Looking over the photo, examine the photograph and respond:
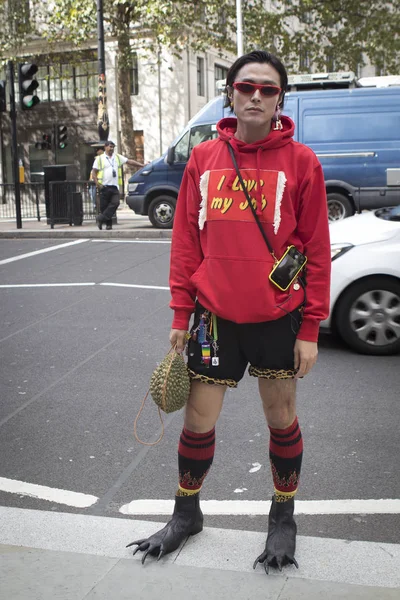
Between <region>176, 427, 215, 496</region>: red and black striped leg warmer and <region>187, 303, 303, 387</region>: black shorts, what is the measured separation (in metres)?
0.24

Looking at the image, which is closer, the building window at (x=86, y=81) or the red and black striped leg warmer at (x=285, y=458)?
the red and black striped leg warmer at (x=285, y=458)

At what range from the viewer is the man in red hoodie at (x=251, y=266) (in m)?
2.77

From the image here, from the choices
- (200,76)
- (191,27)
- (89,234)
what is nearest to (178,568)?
(89,234)

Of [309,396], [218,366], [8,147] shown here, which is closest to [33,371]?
[309,396]

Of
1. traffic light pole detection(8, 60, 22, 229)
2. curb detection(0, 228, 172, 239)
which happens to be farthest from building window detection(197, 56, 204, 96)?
curb detection(0, 228, 172, 239)

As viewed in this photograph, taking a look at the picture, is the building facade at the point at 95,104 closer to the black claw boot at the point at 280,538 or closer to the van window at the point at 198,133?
the van window at the point at 198,133

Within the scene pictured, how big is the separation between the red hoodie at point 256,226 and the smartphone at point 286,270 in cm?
2

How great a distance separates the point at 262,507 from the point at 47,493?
100 cm

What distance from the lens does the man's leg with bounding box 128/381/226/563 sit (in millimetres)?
2904

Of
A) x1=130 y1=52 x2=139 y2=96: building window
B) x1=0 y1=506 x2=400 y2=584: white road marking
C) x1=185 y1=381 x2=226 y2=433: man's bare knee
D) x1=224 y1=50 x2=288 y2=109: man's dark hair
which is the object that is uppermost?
x1=130 y1=52 x2=139 y2=96: building window

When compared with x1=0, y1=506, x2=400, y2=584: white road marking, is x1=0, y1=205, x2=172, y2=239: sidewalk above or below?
above

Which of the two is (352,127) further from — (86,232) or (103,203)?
(86,232)

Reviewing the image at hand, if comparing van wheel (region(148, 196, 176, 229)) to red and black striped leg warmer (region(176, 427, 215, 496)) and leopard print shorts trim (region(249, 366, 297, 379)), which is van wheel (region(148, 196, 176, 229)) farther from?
leopard print shorts trim (region(249, 366, 297, 379))

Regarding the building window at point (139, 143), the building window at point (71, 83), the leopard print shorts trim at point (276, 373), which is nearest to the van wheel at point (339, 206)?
the leopard print shorts trim at point (276, 373)
